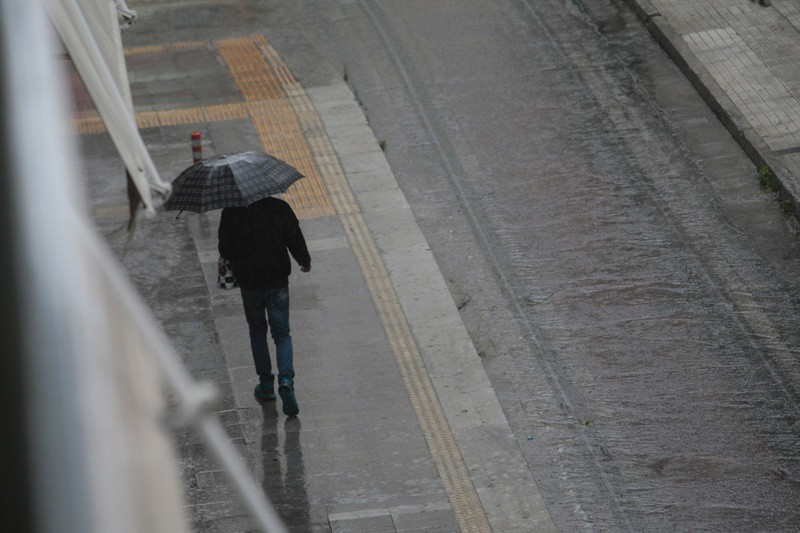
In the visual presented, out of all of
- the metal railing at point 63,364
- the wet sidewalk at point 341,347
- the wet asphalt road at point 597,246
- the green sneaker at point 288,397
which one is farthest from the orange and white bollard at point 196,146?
the metal railing at point 63,364

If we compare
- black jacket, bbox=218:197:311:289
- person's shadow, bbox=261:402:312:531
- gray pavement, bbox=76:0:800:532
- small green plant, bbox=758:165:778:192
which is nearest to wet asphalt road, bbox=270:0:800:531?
small green plant, bbox=758:165:778:192

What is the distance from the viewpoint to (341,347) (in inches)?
385

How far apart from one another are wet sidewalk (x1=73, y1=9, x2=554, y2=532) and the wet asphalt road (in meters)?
0.32

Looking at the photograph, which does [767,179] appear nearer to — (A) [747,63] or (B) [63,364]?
(A) [747,63]

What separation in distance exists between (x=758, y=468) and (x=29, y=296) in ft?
26.3

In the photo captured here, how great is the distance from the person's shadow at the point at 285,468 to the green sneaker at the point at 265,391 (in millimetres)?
46

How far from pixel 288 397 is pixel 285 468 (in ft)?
1.87

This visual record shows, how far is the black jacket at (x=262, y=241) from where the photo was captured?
845cm

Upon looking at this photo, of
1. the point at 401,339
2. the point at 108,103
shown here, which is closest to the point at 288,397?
the point at 401,339

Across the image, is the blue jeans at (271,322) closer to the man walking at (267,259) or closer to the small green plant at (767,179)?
the man walking at (267,259)

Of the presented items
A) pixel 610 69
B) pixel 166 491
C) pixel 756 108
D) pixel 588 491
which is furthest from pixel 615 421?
pixel 166 491

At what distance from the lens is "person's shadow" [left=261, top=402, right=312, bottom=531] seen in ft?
26.2

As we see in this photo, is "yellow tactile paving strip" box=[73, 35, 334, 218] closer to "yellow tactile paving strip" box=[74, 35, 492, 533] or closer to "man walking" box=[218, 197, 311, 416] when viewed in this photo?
"yellow tactile paving strip" box=[74, 35, 492, 533]

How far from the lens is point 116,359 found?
50.6 inches
